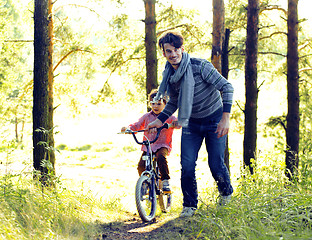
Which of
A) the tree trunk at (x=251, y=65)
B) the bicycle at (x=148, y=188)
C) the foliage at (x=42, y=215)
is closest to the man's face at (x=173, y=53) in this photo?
the bicycle at (x=148, y=188)

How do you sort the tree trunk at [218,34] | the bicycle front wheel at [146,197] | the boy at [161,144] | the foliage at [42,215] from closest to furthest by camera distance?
1. the foliage at [42,215]
2. the bicycle front wheel at [146,197]
3. the boy at [161,144]
4. the tree trunk at [218,34]

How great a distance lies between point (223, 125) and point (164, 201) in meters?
2.00

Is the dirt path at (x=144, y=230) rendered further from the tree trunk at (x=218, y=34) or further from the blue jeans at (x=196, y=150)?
the tree trunk at (x=218, y=34)

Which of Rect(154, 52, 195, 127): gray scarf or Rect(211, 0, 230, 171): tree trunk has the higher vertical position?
Rect(211, 0, 230, 171): tree trunk

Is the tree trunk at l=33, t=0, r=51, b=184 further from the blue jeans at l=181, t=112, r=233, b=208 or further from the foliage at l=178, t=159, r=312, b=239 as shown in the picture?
the foliage at l=178, t=159, r=312, b=239

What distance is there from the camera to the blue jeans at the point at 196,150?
4.52 meters

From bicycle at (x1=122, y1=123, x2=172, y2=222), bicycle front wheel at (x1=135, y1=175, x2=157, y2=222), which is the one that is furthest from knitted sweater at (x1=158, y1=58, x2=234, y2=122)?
bicycle front wheel at (x1=135, y1=175, x2=157, y2=222)

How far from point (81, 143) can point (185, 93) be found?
75.9 feet

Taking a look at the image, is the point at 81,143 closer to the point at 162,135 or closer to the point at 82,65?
the point at 82,65

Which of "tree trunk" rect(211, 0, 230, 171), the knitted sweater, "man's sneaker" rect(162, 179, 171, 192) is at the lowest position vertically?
"man's sneaker" rect(162, 179, 171, 192)

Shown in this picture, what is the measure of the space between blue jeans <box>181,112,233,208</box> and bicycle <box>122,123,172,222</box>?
20.3 inches

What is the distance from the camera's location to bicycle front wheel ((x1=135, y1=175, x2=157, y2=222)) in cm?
471

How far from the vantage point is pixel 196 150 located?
462 centimetres

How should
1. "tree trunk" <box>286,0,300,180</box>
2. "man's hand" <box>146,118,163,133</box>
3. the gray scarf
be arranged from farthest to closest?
"tree trunk" <box>286,0,300,180</box> < "man's hand" <box>146,118,163,133</box> < the gray scarf
